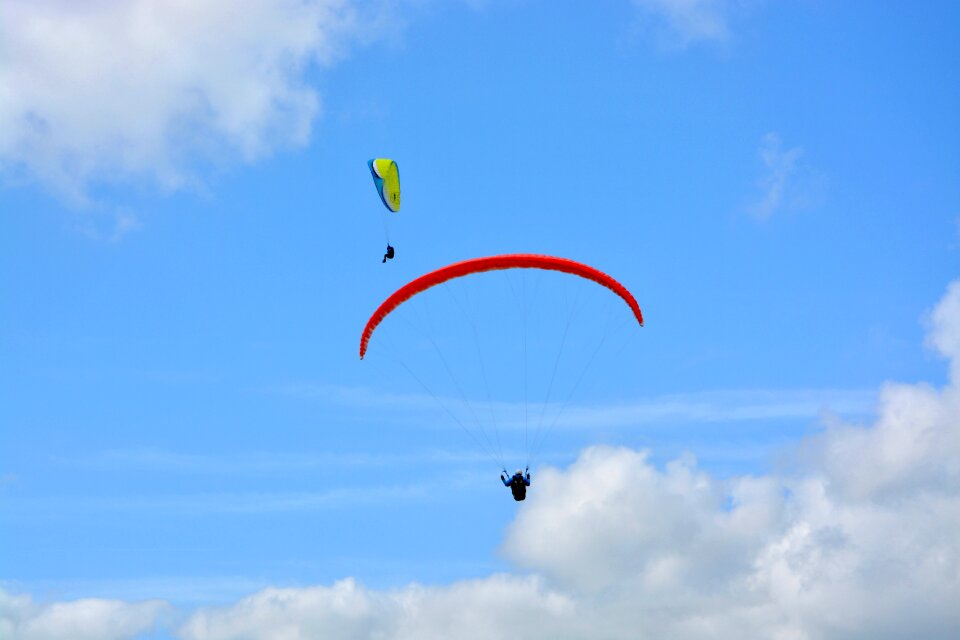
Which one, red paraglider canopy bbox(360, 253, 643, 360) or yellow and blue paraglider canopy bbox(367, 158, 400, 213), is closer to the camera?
red paraglider canopy bbox(360, 253, 643, 360)

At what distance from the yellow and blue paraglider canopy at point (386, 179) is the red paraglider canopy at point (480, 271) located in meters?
13.0

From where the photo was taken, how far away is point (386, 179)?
61.8 m

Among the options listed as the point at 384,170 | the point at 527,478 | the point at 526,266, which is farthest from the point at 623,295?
the point at 384,170

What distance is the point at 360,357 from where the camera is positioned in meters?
49.7

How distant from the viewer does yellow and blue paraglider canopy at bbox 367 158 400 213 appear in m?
61.6

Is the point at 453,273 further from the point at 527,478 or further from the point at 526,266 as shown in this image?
the point at 527,478

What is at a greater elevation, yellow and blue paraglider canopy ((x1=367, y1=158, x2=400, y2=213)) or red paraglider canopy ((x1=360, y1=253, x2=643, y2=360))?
yellow and blue paraglider canopy ((x1=367, y1=158, x2=400, y2=213))

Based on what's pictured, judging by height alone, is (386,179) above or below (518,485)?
above

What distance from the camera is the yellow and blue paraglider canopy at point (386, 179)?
61562mm

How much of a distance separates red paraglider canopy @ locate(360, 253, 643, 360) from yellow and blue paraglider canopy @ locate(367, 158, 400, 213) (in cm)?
1298

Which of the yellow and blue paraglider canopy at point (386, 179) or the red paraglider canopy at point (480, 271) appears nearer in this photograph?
the red paraglider canopy at point (480, 271)

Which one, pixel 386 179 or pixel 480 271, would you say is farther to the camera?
pixel 386 179

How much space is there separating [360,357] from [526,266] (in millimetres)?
7933

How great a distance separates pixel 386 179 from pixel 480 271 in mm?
15131
